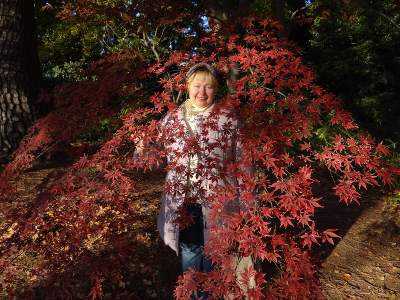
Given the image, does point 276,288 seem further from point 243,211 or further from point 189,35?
point 189,35

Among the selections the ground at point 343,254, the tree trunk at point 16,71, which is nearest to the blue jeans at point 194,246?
the ground at point 343,254

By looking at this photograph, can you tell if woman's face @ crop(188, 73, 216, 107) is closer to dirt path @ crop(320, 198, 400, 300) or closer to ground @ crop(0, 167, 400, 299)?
ground @ crop(0, 167, 400, 299)

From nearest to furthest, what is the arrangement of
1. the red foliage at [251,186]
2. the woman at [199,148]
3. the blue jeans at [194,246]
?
the red foliage at [251,186] → the woman at [199,148] → the blue jeans at [194,246]

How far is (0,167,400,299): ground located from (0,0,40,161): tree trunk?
792mm

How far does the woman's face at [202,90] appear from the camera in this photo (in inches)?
93.5

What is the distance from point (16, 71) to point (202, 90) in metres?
4.40

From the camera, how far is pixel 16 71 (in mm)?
5730

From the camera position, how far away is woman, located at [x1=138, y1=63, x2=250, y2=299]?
2340mm

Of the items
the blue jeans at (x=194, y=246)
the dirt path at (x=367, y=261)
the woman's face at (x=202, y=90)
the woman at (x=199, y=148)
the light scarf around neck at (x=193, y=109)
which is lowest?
the dirt path at (x=367, y=261)

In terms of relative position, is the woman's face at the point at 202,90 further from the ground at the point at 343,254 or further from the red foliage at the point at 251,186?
the ground at the point at 343,254

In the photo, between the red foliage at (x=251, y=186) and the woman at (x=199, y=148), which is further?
the woman at (x=199, y=148)

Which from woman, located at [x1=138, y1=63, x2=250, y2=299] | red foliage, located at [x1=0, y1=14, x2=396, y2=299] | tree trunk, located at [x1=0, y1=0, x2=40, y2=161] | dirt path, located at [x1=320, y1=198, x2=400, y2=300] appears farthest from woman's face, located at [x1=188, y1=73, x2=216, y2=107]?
tree trunk, located at [x1=0, y1=0, x2=40, y2=161]

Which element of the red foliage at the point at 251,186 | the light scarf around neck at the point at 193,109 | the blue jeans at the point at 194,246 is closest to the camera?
the red foliage at the point at 251,186

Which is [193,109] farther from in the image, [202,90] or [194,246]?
[194,246]
